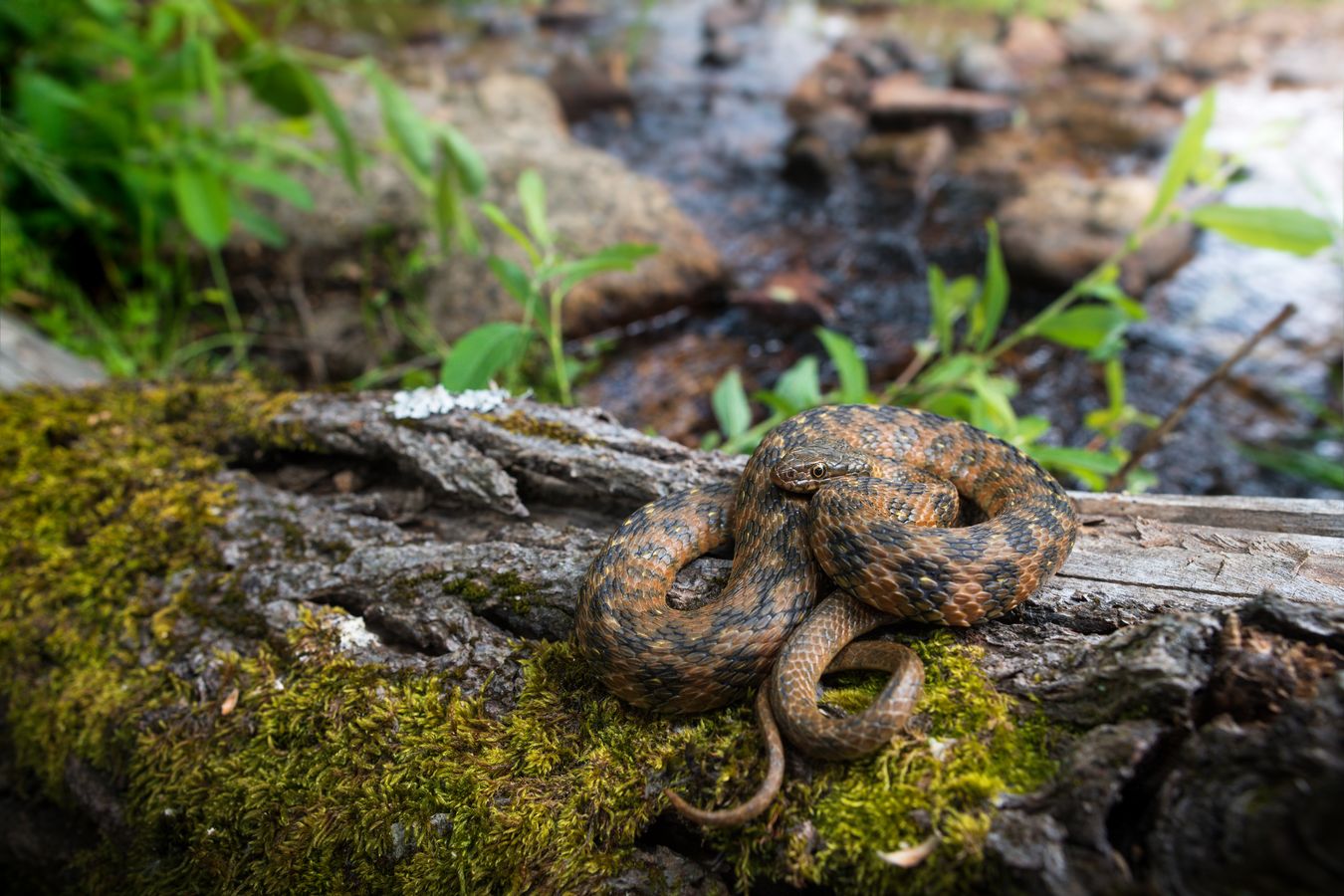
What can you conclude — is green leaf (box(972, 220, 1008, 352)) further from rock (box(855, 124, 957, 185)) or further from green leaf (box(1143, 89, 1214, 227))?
rock (box(855, 124, 957, 185))

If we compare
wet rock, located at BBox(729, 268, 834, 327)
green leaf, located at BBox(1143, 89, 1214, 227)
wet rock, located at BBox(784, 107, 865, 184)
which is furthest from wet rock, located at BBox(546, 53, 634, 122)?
green leaf, located at BBox(1143, 89, 1214, 227)

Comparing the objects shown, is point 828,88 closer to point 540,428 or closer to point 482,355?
point 482,355

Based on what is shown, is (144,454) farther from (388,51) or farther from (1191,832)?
(388,51)

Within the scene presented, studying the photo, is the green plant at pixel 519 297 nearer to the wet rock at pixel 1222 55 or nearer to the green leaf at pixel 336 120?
the green leaf at pixel 336 120

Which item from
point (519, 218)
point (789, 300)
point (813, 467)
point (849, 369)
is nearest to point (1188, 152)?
point (849, 369)

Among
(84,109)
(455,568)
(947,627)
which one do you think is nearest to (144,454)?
(455,568)

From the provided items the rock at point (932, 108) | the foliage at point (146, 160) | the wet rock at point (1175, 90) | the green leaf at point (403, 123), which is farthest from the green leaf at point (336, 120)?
the wet rock at point (1175, 90)
